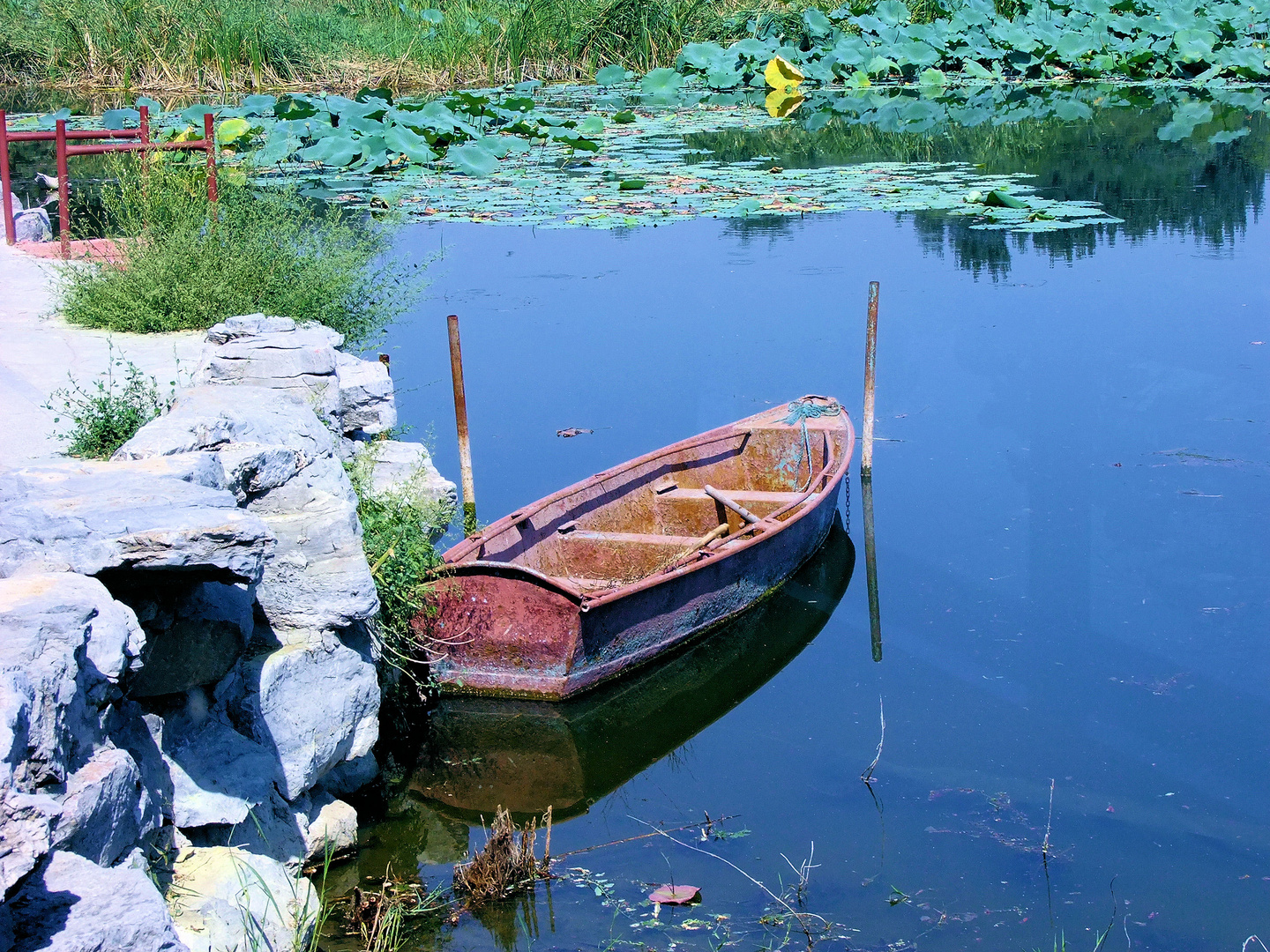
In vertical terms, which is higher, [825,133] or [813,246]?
[825,133]

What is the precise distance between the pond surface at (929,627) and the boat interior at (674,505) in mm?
519

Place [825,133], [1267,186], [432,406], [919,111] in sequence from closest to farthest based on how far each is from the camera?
1. [432,406]
2. [1267,186]
3. [825,133]
4. [919,111]

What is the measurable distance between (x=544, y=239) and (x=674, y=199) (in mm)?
1573

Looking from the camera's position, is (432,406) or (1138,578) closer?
(1138,578)

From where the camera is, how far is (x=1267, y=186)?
1559cm

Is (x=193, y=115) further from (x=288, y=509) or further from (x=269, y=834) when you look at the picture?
(x=269, y=834)

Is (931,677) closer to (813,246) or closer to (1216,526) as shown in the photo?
(1216,526)

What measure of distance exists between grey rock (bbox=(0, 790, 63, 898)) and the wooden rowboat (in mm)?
3024

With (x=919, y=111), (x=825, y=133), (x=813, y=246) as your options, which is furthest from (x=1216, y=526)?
(x=919, y=111)

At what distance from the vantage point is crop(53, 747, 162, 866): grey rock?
9.51 feet

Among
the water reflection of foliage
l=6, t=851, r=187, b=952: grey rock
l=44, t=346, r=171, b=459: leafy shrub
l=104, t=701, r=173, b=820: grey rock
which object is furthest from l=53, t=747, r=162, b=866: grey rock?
the water reflection of foliage

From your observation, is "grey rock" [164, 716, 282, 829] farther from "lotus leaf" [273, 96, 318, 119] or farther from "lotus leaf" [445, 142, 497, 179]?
"lotus leaf" [273, 96, 318, 119]

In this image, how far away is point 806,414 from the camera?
26.2 ft

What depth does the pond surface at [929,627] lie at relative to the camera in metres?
4.56
